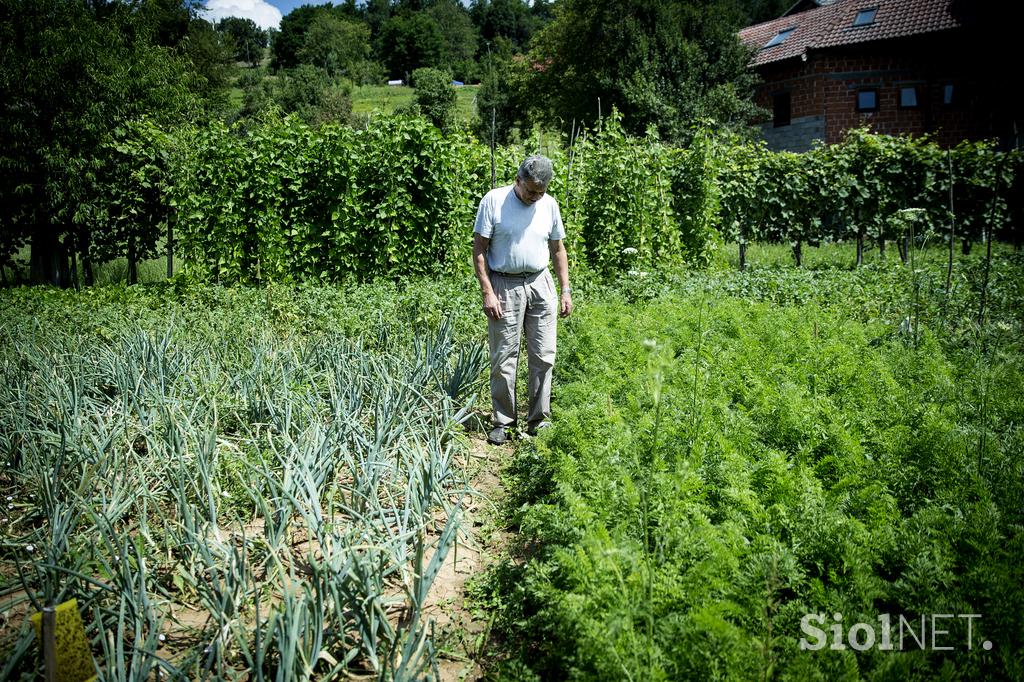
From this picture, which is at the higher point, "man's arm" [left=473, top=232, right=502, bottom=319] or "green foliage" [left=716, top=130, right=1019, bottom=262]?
"green foliage" [left=716, top=130, right=1019, bottom=262]

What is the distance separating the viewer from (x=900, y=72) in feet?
80.1

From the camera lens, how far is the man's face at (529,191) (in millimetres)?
4227

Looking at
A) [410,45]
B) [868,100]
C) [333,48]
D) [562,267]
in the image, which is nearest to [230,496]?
[562,267]

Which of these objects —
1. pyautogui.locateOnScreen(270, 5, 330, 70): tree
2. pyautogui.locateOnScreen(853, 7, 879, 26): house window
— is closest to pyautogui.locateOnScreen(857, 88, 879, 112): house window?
pyautogui.locateOnScreen(853, 7, 879, 26): house window

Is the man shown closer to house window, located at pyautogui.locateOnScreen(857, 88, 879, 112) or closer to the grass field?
house window, located at pyautogui.locateOnScreen(857, 88, 879, 112)

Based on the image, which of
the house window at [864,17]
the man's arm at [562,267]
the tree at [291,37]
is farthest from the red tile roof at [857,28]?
the tree at [291,37]

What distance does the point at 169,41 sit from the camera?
87.2ft

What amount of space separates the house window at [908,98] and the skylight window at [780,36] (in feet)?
18.2

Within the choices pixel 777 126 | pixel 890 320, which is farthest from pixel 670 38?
pixel 890 320

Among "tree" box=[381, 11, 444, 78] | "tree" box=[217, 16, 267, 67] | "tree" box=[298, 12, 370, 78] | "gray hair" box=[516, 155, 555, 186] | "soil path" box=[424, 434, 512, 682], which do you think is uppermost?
"tree" box=[217, 16, 267, 67]

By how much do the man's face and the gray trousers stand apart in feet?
1.65

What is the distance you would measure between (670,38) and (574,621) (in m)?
26.5

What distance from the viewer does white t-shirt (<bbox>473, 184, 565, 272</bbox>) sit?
4.34m

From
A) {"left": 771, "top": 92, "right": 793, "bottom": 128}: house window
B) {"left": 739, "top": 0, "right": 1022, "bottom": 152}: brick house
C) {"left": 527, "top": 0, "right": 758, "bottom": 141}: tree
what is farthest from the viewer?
{"left": 771, "top": 92, "right": 793, "bottom": 128}: house window
